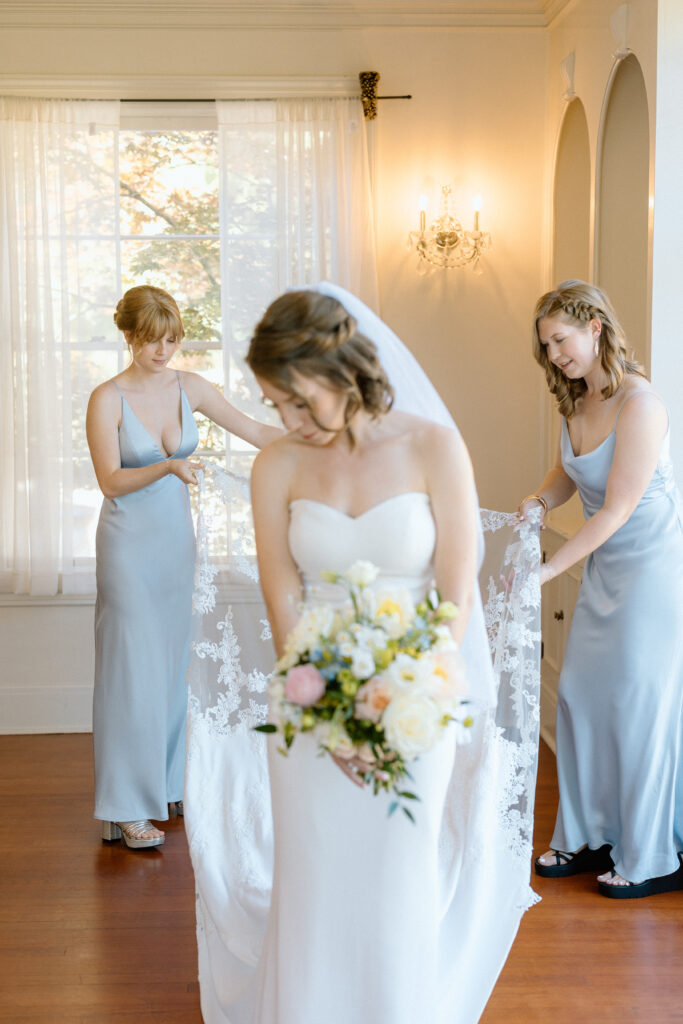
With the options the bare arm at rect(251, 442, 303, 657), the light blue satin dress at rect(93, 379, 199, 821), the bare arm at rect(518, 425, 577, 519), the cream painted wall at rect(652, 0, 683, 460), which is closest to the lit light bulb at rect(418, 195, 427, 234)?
the cream painted wall at rect(652, 0, 683, 460)

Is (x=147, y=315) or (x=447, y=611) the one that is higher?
(x=147, y=315)

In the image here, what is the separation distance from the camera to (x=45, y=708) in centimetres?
518

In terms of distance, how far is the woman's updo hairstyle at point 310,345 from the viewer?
1.93 meters

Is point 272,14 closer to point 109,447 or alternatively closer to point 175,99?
point 175,99

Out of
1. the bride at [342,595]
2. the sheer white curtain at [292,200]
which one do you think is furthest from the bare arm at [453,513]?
the sheer white curtain at [292,200]

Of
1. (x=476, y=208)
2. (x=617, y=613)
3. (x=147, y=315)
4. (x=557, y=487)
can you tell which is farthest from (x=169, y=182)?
(x=617, y=613)

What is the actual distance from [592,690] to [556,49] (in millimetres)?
3066

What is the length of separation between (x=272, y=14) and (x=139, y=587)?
278 centimetres

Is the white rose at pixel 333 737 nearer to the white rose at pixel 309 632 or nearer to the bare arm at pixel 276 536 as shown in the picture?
the white rose at pixel 309 632

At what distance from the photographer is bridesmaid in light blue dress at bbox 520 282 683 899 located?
10.4 ft

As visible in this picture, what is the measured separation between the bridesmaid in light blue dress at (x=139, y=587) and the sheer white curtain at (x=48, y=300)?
4.07ft

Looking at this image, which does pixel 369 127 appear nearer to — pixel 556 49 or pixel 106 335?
pixel 556 49

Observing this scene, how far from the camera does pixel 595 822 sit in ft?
11.4

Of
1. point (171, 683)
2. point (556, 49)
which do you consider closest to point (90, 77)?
point (556, 49)
